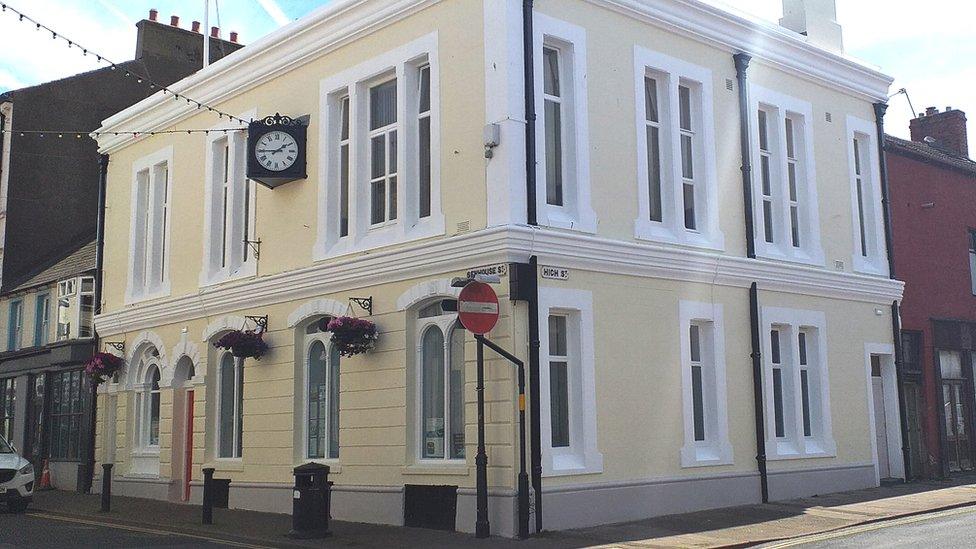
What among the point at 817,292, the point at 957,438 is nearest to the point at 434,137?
the point at 817,292

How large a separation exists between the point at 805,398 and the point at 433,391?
8005 millimetres

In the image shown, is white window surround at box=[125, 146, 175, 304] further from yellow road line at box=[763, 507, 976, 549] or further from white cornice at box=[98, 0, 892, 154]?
yellow road line at box=[763, 507, 976, 549]

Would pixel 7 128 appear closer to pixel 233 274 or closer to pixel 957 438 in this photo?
pixel 233 274

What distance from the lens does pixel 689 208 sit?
60.4 feet

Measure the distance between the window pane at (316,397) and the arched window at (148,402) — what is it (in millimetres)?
6330

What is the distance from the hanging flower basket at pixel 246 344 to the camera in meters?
19.2

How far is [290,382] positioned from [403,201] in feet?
14.3

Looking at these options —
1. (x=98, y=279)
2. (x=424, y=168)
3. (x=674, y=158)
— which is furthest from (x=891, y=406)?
(x=98, y=279)

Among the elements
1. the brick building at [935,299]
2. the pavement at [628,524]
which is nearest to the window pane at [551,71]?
the pavement at [628,524]

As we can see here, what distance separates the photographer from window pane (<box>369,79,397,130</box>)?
18.0 metres

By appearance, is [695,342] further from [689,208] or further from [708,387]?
[689,208]

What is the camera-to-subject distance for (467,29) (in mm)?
16156

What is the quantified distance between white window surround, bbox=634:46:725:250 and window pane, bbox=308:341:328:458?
624 centimetres

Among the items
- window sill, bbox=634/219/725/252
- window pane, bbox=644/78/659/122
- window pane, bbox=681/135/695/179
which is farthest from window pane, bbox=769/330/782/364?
window pane, bbox=644/78/659/122
